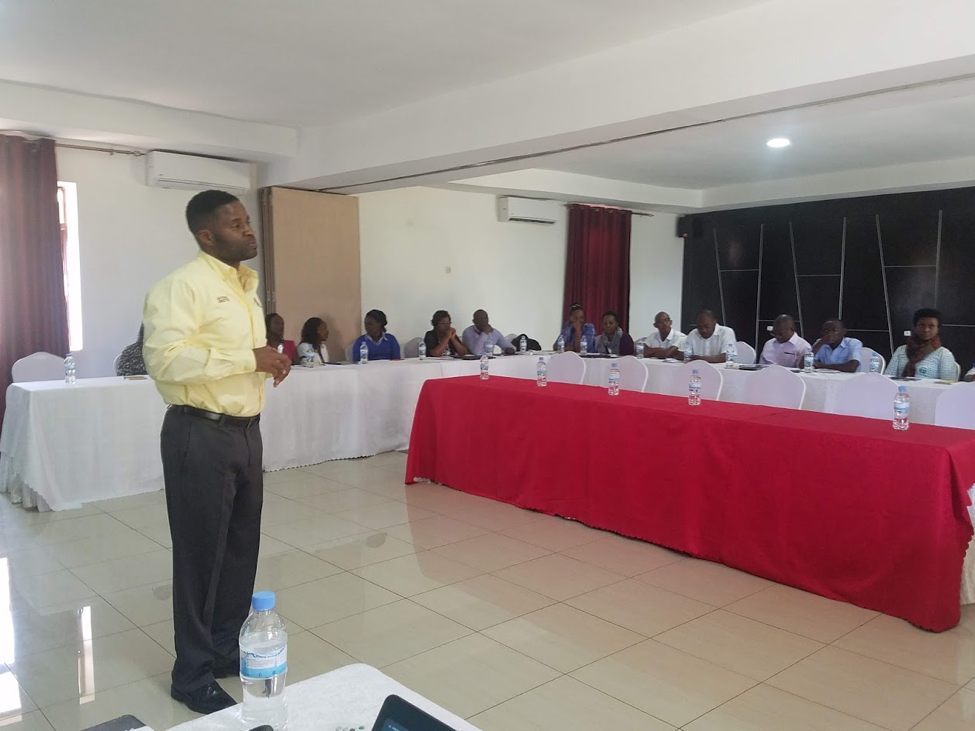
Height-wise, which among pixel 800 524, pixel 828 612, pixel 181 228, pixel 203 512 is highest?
pixel 181 228

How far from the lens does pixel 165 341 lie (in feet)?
7.59

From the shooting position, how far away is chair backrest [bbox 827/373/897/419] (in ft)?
16.0

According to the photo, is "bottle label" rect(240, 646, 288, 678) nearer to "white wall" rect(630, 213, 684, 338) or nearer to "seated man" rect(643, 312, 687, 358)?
"seated man" rect(643, 312, 687, 358)

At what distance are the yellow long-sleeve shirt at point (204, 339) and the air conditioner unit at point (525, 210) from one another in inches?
286

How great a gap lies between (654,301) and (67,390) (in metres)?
8.42

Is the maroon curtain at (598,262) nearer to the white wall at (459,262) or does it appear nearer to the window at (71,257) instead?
the white wall at (459,262)

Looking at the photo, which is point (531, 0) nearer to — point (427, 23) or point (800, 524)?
point (427, 23)

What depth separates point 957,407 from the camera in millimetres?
4535

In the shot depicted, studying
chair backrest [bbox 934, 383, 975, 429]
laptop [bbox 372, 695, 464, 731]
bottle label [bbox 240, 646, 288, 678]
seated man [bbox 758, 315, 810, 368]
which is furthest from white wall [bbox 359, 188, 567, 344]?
laptop [bbox 372, 695, 464, 731]

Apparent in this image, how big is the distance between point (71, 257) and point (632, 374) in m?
4.92

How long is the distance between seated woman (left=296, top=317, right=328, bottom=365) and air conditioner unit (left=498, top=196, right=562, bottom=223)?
10.6 ft

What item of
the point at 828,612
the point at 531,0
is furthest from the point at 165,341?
the point at 828,612

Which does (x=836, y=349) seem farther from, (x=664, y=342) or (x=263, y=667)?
(x=263, y=667)

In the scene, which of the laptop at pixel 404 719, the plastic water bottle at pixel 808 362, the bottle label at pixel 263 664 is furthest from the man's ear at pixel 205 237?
the plastic water bottle at pixel 808 362
